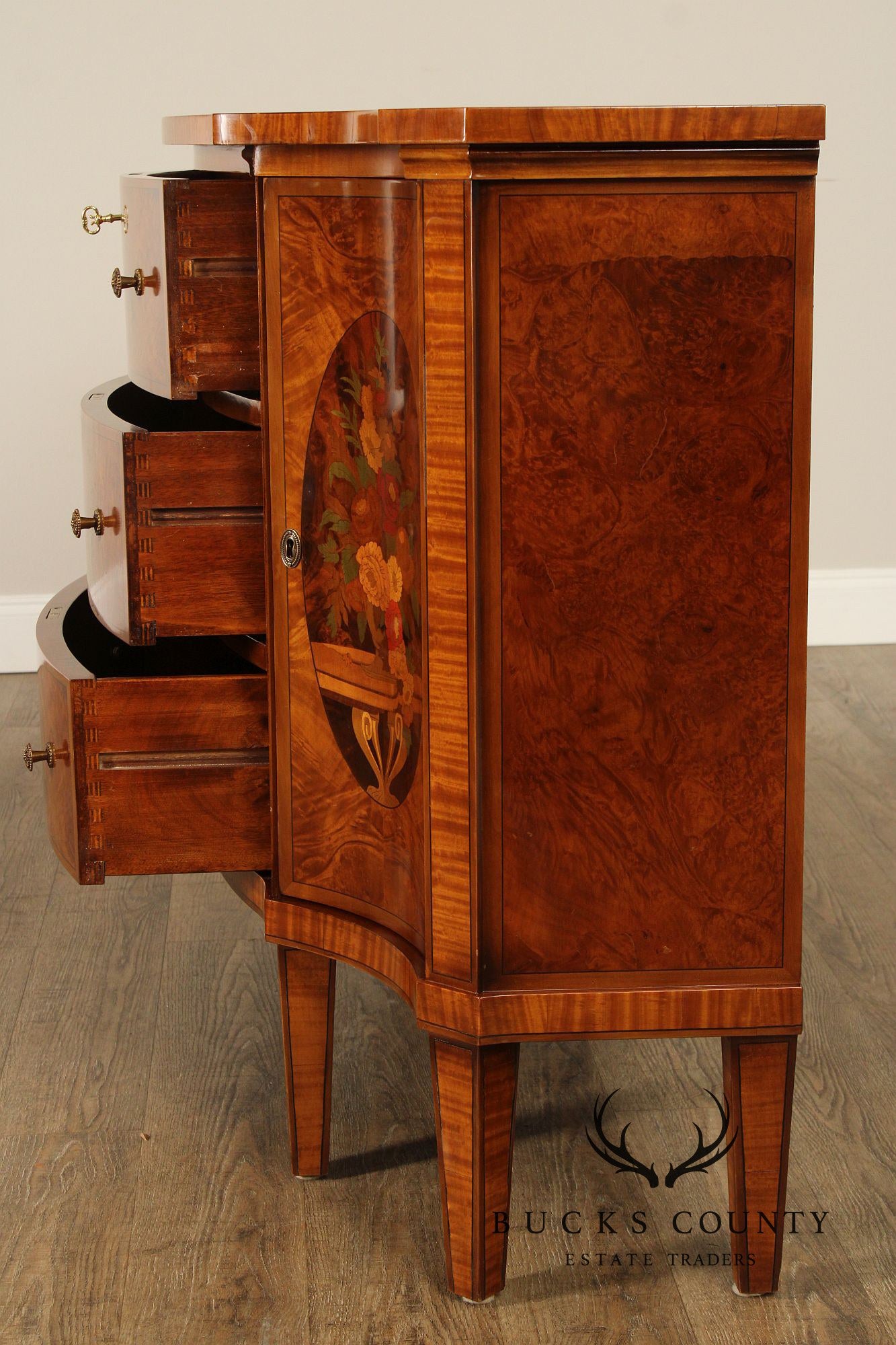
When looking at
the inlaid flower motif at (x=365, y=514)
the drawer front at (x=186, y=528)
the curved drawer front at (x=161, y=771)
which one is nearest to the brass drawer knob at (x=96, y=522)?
the drawer front at (x=186, y=528)

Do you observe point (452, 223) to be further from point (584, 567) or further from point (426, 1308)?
point (426, 1308)

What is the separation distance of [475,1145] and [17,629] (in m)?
2.52

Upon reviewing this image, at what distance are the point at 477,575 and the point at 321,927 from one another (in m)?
0.41

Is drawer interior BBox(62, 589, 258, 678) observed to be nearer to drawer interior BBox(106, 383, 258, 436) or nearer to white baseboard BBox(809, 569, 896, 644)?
drawer interior BBox(106, 383, 258, 436)

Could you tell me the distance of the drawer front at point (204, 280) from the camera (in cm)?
128

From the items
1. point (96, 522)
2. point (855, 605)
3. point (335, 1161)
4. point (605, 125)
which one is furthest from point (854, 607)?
point (605, 125)

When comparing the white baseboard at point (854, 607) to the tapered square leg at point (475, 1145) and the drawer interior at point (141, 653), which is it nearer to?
the drawer interior at point (141, 653)

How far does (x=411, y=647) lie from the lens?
123 cm

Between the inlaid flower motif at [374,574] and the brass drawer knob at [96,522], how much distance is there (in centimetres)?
27

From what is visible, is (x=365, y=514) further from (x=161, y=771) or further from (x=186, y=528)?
(x=161, y=771)

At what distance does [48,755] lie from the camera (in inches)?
56.0

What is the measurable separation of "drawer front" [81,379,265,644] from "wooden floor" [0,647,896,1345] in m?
0.59

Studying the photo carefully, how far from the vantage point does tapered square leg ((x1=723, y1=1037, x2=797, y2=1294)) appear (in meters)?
1.28

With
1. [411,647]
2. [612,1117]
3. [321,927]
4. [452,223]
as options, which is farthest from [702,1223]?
[452,223]
